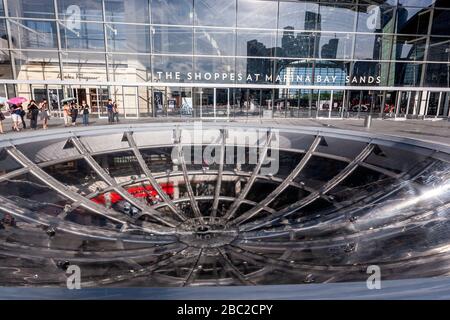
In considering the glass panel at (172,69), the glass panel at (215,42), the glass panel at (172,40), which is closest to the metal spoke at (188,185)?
the glass panel at (172,69)

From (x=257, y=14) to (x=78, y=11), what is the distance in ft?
46.0

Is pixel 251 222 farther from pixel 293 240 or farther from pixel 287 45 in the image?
pixel 287 45

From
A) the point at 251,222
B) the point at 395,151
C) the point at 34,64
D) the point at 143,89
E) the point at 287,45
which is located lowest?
the point at 251,222

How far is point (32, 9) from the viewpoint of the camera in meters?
21.5

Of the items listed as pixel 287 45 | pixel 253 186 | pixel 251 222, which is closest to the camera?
pixel 251 222

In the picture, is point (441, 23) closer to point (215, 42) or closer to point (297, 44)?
point (297, 44)

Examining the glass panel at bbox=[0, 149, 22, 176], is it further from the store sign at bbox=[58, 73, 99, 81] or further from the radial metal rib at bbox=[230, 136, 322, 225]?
the store sign at bbox=[58, 73, 99, 81]

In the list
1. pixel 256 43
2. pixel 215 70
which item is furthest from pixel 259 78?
pixel 215 70

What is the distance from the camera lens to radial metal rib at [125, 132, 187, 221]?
1060 cm

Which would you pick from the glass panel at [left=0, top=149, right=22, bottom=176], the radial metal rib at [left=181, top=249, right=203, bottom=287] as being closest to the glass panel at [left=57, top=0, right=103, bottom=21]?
the glass panel at [left=0, top=149, right=22, bottom=176]

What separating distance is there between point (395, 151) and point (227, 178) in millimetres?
6499

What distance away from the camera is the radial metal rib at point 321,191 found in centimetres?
924
